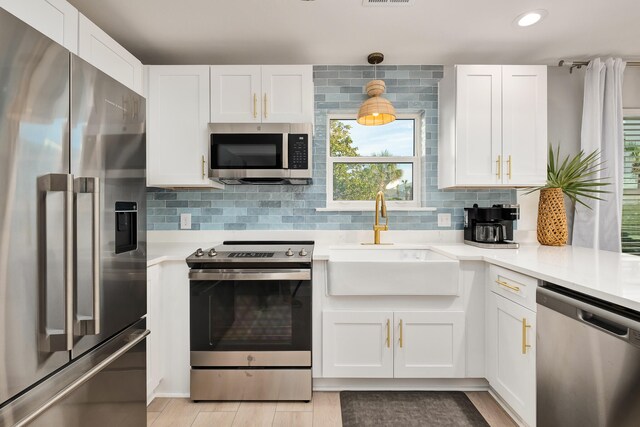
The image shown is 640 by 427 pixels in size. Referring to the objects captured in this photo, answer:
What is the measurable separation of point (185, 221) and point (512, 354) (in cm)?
236

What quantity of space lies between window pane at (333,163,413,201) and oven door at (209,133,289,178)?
634 mm

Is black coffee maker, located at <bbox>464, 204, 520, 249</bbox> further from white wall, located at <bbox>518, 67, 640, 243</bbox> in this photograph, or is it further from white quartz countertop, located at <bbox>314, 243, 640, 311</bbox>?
white wall, located at <bbox>518, 67, 640, 243</bbox>

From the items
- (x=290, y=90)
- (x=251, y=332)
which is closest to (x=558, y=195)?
(x=290, y=90)

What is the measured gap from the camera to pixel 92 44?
166cm

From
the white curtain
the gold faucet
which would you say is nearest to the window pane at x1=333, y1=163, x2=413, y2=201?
the gold faucet

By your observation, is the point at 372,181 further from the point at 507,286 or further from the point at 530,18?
the point at 530,18

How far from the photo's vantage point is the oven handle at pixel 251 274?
1912 mm

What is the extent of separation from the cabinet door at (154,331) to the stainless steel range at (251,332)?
0.62 feet

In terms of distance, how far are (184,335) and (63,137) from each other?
57.1 inches

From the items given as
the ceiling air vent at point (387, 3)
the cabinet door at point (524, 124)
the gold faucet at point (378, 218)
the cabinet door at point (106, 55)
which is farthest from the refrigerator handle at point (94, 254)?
the cabinet door at point (524, 124)

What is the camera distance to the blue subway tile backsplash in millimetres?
2621

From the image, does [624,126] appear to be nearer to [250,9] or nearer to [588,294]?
[588,294]

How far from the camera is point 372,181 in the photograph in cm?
275

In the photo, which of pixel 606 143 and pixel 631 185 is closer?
pixel 606 143
